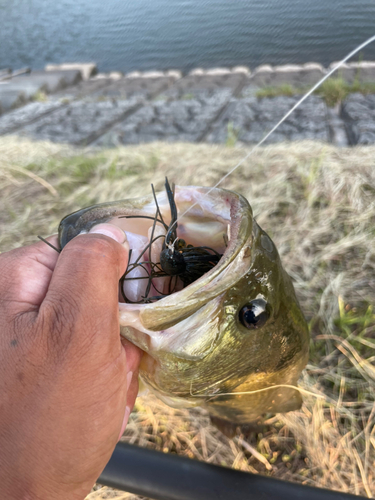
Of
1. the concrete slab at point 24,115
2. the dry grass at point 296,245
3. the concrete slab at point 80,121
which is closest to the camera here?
the dry grass at point 296,245

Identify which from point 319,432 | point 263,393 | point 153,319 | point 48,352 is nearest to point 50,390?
point 48,352

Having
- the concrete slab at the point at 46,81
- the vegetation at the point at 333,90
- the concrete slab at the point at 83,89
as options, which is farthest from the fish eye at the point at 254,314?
the concrete slab at the point at 46,81

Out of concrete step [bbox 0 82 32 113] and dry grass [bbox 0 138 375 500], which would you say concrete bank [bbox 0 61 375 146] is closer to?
concrete step [bbox 0 82 32 113]

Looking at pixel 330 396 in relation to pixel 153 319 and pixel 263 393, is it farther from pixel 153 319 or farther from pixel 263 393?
pixel 153 319

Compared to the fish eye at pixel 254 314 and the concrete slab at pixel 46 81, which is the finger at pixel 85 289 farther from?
the concrete slab at pixel 46 81

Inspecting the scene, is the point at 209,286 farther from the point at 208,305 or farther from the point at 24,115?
the point at 24,115

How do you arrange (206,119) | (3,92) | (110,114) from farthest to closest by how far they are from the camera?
(3,92)
(110,114)
(206,119)
